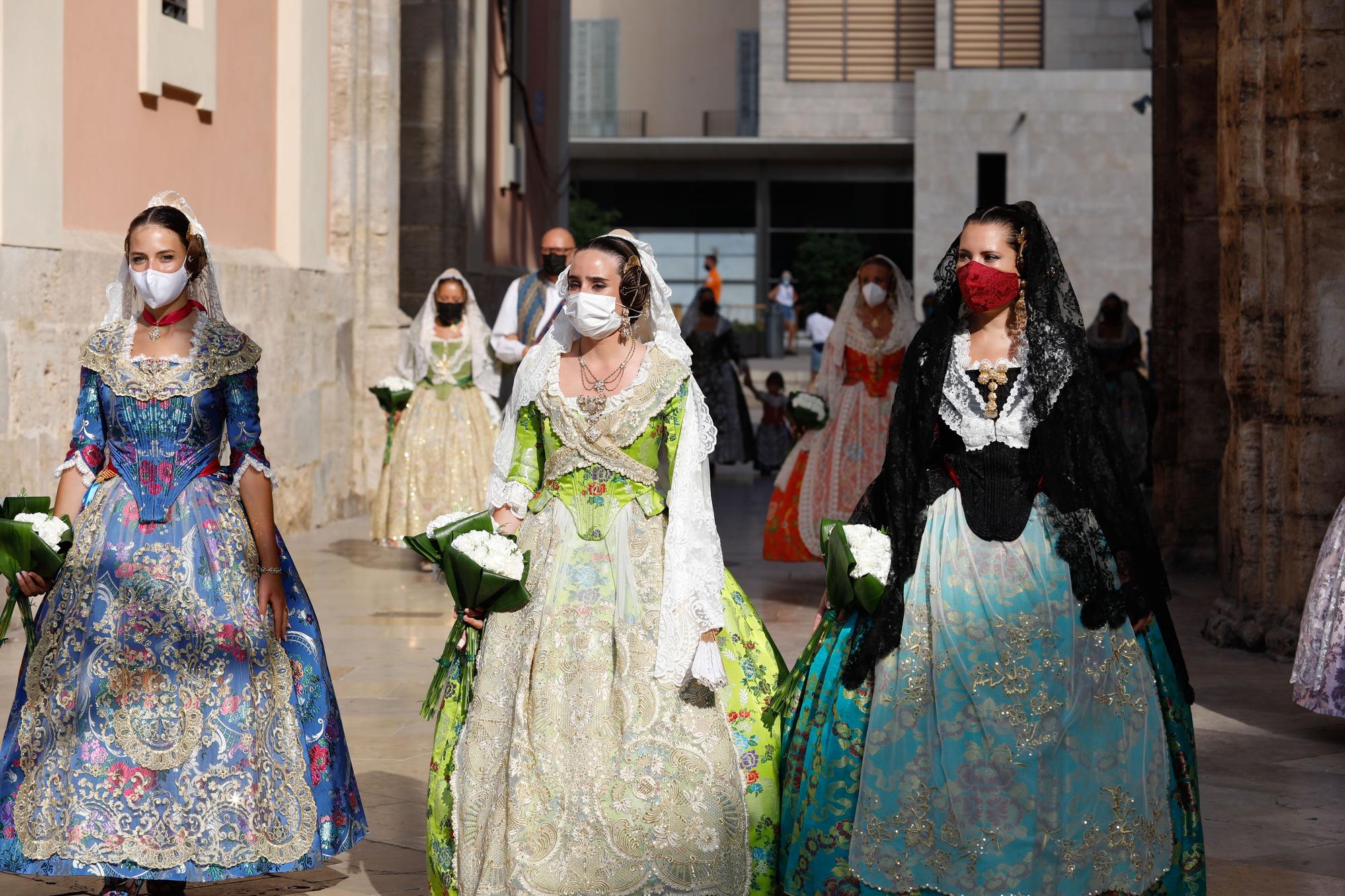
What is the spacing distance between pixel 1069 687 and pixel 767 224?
3521 cm

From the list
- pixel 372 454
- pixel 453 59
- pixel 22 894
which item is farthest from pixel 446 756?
pixel 453 59

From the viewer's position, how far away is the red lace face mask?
438cm

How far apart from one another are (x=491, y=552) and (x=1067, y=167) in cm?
2984

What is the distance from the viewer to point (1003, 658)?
13.7ft

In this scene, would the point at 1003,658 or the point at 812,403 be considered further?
the point at 812,403

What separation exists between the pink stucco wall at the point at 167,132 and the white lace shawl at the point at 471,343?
1.41m

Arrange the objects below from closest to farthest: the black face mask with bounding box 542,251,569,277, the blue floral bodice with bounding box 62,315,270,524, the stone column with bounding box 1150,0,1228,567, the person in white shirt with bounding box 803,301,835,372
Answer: the blue floral bodice with bounding box 62,315,270,524
the black face mask with bounding box 542,251,569,277
the stone column with bounding box 1150,0,1228,567
the person in white shirt with bounding box 803,301,835,372

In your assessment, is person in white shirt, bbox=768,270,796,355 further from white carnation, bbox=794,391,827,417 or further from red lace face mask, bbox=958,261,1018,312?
red lace face mask, bbox=958,261,1018,312

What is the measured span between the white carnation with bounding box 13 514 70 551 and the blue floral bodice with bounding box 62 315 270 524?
20cm

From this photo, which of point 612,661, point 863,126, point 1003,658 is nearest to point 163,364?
point 612,661

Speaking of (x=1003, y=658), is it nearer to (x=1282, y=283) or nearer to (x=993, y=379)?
(x=993, y=379)

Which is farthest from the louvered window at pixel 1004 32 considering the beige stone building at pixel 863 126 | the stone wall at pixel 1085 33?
the stone wall at pixel 1085 33

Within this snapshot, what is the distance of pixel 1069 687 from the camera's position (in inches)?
165

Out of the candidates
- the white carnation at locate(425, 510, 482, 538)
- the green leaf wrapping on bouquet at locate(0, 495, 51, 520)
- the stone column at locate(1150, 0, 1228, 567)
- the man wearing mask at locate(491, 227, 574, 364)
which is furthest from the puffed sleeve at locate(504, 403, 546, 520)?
the stone column at locate(1150, 0, 1228, 567)
